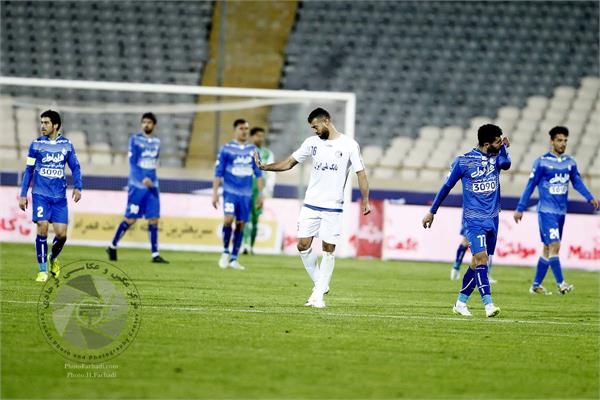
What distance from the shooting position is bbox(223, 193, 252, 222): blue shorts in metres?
20.3

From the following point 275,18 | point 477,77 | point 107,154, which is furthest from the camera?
point 275,18

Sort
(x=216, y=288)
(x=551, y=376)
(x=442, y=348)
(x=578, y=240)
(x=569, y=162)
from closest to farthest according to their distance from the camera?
(x=551, y=376) < (x=442, y=348) < (x=216, y=288) < (x=569, y=162) < (x=578, y=240)

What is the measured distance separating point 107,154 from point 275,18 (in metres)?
14.1

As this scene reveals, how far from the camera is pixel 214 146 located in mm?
27125

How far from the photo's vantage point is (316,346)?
32.6 feet

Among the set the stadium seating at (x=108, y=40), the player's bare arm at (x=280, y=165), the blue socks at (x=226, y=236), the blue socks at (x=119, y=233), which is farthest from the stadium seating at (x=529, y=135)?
the player's bare arm at (x=280, y=165)

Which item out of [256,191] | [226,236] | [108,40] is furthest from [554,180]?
[108,40]

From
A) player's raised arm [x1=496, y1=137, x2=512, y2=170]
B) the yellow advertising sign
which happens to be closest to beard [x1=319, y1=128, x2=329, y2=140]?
player's raised arm [x1=496, y1=137, x2=512, y2=170]

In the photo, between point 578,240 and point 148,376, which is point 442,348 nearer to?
point 148,376

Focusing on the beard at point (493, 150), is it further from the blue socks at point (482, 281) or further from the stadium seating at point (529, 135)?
the stadium seating at point (529, 135)

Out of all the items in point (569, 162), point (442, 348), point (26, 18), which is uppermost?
point (26, 18)

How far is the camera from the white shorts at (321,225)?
13.3 metres

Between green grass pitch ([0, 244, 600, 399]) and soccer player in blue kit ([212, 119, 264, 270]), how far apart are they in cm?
303

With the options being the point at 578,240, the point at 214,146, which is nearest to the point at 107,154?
the point at 214,146
